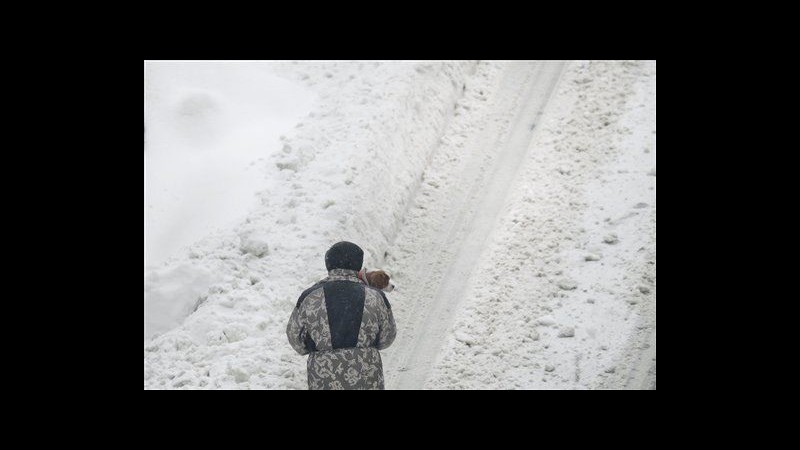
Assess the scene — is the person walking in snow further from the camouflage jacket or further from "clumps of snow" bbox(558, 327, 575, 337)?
"clumps of snow" bbox(558, 327, 575, 337)

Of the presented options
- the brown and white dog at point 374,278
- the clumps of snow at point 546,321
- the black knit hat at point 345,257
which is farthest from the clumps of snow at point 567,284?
the black knit hat at point 345,257

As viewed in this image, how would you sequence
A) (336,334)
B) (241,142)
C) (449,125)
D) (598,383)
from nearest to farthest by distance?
(336,334) < (598,383) < (241,142) < (449,125)

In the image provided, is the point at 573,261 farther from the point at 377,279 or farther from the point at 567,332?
the point at 377,279

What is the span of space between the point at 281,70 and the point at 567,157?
12.6 ft

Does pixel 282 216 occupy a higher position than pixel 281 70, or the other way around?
pixel 281 70

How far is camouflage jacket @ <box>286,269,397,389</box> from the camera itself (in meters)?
6.82

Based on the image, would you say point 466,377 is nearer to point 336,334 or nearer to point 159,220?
point 336,334

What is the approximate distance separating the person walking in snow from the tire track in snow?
1828 millimetres

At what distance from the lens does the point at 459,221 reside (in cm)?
1041

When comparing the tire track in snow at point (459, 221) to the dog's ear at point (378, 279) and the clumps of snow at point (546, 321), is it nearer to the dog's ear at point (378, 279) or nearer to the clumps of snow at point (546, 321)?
the clumps of snow at point (546, 321)

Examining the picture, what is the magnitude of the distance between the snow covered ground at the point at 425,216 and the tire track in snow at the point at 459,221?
0.02 m

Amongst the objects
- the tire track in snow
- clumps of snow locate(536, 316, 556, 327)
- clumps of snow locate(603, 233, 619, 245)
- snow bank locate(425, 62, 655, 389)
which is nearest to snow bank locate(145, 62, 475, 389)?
the tire track in snow

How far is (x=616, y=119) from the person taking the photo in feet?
37.7

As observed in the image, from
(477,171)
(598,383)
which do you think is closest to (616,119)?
(477,171)
